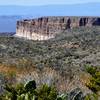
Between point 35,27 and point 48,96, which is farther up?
point 48,96

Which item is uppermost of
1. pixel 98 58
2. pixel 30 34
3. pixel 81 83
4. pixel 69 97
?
pixel 69 97

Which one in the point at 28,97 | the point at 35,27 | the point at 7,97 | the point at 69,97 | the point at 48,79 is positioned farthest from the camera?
the point at 35,27

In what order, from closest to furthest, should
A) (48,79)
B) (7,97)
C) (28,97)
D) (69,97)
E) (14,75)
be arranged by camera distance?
(28,97) → (7,97) → (69,97) → (48,79) → (14,75)

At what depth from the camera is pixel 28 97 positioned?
24.9ft

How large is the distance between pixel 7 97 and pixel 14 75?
528 cm

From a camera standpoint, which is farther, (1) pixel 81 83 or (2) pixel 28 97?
(1) pixel 81 83

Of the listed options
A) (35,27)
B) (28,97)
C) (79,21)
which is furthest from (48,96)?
(35,27)

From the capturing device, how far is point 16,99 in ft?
27.3

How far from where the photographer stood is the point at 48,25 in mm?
110438

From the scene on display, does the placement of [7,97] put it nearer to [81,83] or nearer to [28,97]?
[28,97]

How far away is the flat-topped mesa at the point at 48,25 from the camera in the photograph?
101438 mm

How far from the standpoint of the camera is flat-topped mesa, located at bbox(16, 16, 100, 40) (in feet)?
333

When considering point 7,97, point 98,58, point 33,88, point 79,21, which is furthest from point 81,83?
point 79,21

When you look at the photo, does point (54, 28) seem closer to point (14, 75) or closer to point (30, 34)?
point (30, 34)
